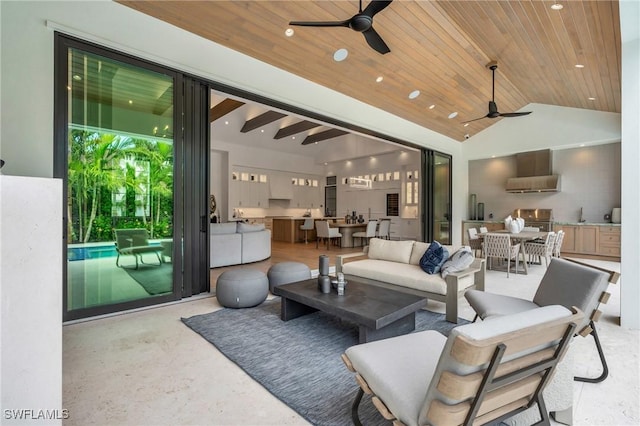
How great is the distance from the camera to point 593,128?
7.49 meters

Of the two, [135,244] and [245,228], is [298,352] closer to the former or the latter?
[135,244]

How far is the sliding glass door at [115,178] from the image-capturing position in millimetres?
3129

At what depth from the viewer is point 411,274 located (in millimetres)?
3533

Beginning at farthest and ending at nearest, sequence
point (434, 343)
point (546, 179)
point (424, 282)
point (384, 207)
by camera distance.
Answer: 1. point (384, 207)
2. point (546, 179)
3. point (424, 282)
4. point (434, 343)

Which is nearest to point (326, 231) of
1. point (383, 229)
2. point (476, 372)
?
point (383, 229)

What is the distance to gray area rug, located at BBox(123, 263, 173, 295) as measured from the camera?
3627 millimetres

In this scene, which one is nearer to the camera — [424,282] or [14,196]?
[14,196]

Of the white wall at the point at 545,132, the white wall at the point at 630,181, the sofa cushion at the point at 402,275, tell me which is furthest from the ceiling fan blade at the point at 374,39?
the white wall at the point at 545,132

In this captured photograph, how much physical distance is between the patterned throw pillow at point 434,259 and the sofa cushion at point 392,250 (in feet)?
1.56

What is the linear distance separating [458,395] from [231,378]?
1593 millimetres

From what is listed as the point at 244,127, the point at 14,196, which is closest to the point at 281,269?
the point at 14,196

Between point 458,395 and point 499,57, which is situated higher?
point 499,57

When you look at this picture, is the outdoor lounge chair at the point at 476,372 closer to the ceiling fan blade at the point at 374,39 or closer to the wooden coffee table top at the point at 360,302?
the wooden coffee table top at the point at 360,302

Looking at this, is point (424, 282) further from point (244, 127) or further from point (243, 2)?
point (244, 127)
